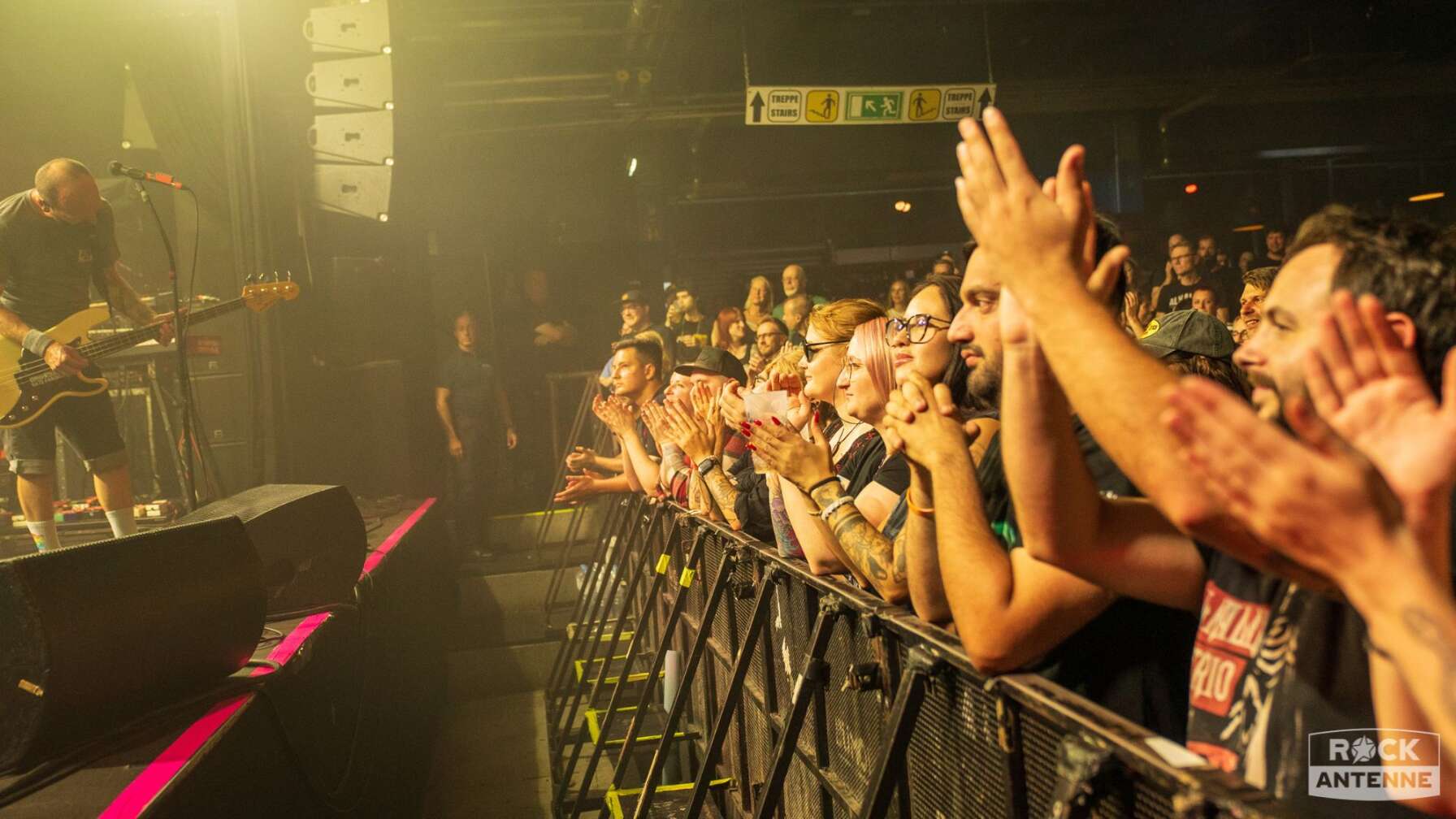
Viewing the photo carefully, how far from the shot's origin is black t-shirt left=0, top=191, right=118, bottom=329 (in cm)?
528

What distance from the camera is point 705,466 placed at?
4.11m

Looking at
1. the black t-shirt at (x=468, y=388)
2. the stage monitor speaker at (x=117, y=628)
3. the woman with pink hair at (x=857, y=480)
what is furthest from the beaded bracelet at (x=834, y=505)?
the black t-shirt at (x=468, y=388)

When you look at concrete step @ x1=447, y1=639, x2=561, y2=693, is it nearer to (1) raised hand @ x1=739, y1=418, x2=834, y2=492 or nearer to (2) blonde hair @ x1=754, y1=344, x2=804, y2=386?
(2) blonde hair @ x1=754, y1=344, x2=804, y2=386

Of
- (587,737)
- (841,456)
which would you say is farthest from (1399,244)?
(587,737)

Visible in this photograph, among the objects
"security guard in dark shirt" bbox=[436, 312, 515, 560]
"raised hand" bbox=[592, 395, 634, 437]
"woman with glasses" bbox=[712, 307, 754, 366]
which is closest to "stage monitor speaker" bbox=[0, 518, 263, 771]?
"raised hand" bbox=[592, 395, 634, 437]

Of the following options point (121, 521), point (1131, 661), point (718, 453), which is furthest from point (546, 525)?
point (1131, 661)

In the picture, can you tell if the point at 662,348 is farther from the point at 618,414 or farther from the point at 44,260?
the point at 44,260

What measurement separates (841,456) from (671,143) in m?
11.5

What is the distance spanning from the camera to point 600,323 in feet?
46.6

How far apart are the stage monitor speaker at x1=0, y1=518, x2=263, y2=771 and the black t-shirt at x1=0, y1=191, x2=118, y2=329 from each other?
331 cm

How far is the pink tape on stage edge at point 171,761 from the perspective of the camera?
6.20 feet

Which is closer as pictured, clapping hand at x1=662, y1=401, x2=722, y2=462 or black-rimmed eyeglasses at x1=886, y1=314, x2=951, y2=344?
black-rimmed eyeglasses at x1=886, y1=314, x2=951, y2=344

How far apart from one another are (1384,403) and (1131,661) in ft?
2.89

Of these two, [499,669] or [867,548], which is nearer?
[867,548]
